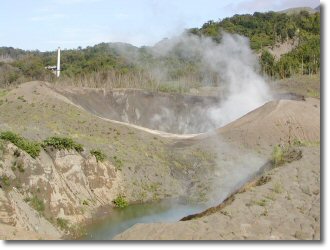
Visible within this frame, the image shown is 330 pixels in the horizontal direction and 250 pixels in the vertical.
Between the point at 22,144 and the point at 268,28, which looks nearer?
the point at 22,144

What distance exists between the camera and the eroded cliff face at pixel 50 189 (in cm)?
2260

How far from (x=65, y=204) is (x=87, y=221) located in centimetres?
163

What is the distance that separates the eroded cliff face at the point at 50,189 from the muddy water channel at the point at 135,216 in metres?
1.06

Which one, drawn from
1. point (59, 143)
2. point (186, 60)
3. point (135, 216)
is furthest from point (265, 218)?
point (186, 60)

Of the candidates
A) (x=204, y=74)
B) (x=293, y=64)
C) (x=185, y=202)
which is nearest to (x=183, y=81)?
(x=204, y=74)

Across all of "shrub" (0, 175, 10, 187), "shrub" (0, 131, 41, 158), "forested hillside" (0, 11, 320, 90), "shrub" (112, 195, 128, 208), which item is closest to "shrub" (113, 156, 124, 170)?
"shrub" (112, 195, 128, 208)

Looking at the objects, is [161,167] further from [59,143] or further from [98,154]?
[59,143]

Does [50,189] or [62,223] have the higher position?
[50,189]

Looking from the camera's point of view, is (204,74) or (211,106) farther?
(204,74)

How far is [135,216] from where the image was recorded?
97.6ft

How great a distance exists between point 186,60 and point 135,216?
6076cm

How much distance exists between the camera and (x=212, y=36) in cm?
8831

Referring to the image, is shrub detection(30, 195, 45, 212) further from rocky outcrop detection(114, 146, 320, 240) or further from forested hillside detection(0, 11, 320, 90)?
forested hillside detection(0, 11, 320, 90)

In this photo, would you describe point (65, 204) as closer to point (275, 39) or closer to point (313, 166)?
point (313, 166)
